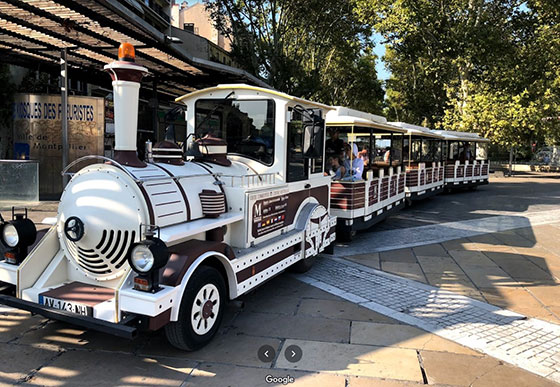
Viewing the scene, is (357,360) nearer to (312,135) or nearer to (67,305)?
(67,305)

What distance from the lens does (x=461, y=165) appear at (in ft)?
63.3

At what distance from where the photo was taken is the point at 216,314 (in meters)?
4.00

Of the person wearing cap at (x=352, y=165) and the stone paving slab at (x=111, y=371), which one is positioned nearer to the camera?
the stone paving slab at (x=111, y=371)

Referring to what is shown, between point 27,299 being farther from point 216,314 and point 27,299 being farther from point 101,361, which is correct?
point 216,314

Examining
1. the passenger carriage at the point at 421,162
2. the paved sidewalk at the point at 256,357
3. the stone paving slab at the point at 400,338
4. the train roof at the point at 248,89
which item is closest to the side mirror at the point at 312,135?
the train roof at the point at 248,89

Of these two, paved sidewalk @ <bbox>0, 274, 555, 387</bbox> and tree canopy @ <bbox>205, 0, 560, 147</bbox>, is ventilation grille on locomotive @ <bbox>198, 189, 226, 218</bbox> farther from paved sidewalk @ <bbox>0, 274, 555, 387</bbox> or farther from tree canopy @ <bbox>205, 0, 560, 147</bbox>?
tree canopy @ <bbox>205, 0, 560, 147</bbox>

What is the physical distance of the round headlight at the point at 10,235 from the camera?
395 cm

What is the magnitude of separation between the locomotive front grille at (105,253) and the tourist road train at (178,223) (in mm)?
11

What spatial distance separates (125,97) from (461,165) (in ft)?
59.8

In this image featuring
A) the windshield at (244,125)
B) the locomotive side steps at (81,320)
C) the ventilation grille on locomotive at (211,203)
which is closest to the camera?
the locomotive side steps at (81,320)

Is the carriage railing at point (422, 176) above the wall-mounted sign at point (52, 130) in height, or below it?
below

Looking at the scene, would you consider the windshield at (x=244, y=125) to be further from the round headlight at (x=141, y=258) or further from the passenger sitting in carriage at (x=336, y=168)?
the passenger sitting in carriage at (x=336, y=168)

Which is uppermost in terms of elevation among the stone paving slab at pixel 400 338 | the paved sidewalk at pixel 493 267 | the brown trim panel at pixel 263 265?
the brown trim panel at pixel 263 265

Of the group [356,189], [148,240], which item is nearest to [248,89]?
[148,240]
